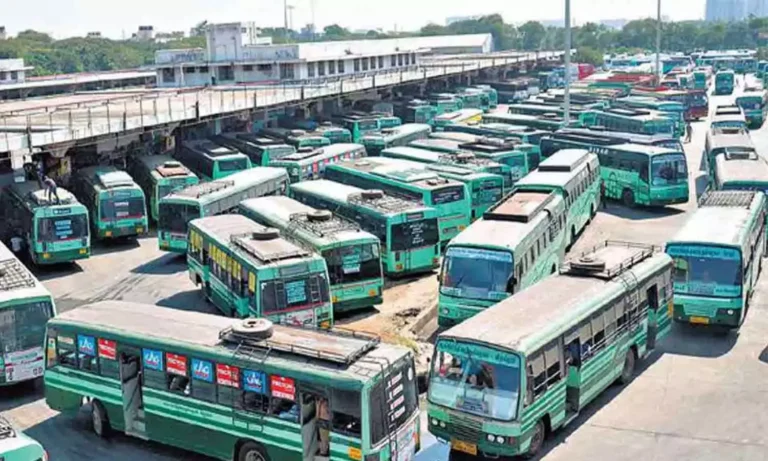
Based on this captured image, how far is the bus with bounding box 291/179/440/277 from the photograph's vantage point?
72.1 ft

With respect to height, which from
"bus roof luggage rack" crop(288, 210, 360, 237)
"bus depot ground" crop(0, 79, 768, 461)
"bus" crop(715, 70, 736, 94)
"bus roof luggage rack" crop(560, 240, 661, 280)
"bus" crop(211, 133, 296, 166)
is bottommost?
"bus depot ground" crop(0, 79, 768, 461)

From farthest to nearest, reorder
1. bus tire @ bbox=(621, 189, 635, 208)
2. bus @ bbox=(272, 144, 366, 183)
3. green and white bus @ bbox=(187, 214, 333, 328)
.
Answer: bus @ bbox=(272, 144, 366, 183)
bus tire @ bbox=(621, 189, 635, 208)
green and white bus @ bbox=(187, 214, 333, 328)

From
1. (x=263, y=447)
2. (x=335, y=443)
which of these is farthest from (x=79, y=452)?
(x=335, y=443)

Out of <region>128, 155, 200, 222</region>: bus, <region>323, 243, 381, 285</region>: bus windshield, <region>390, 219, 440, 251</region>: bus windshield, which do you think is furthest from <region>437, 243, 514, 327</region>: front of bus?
<region>128, 155, 200, 222</region>: bus

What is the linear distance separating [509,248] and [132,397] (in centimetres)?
776

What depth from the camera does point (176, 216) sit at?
25312 millimetres

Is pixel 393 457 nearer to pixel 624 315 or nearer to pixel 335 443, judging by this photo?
pixel 335 443

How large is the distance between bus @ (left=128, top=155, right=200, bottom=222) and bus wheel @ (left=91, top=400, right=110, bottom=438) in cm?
1519

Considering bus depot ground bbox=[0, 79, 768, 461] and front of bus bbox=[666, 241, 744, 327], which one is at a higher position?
front of bus bbox=[666, 241, 744, 327]

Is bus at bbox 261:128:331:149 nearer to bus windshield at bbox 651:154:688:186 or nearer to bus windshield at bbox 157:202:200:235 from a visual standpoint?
bus windshield at bbox 157:202:200:235

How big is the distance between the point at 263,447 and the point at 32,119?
1201 inches

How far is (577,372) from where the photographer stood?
1338 cm

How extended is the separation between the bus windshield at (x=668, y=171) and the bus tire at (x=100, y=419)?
21641mm

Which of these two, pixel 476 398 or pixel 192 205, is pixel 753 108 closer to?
pixel 192 205
